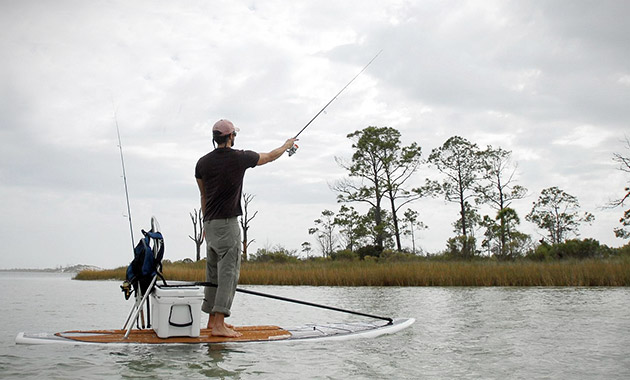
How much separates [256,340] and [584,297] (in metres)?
8.12

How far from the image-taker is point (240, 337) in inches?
208

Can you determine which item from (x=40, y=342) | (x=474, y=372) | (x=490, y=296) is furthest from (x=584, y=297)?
(x=40, y=342)

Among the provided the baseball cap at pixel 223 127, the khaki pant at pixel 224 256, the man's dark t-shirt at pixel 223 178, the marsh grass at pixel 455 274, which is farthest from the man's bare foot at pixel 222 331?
the marsh grass at pixel 455 274

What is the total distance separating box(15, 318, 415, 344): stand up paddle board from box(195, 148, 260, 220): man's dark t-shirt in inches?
48.2

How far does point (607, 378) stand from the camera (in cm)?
381

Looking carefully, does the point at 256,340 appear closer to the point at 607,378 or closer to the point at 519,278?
the point at 607,378

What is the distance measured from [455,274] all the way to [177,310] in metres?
12.3

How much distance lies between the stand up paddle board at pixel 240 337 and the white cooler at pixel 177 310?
0.08 m

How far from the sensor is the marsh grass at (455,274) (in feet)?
46.7

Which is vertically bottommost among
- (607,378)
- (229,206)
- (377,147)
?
(607,378)

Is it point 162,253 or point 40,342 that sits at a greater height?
point 162,253

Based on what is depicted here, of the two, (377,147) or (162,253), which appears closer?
(162,253)

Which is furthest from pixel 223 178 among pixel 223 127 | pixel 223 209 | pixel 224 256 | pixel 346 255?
pixel 346 255

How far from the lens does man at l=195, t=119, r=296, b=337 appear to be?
5.11 m
